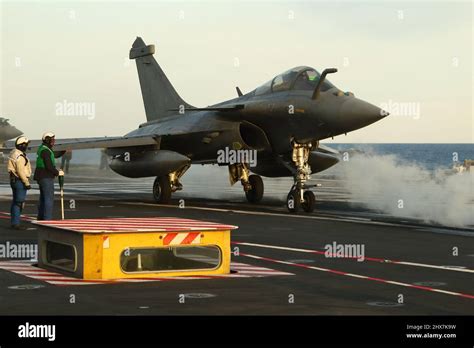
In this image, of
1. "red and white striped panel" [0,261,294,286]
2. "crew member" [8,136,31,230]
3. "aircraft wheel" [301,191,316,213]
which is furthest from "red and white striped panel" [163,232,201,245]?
"aircraft wheel" [301,191,316,213]

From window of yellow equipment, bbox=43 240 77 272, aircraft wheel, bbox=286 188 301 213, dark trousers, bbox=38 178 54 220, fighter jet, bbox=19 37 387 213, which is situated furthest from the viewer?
aircraft wheel, bbox=286 188 301 213

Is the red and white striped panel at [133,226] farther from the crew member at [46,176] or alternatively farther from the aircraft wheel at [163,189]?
the aircraft wheel at [163,189]

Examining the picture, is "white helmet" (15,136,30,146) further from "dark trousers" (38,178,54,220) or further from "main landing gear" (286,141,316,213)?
"main landing gear" (286,141,316,213)

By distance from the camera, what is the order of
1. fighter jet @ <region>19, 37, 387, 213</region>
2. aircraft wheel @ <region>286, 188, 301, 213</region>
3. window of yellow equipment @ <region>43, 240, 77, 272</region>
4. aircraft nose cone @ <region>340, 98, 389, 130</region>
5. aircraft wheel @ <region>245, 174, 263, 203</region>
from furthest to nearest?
aircraft wheel @ <region>245, 174, 263, 203</region> → aircraft wheel @ <region>286, 188, 301, 213</region> → fighter jet @ <region>19, 37, 387, 213</region> → aircraft nose cone @ <region>340, 98, 389, 130</region> → window of yellow equipment @ <region>43, 240, 77, 272</region>

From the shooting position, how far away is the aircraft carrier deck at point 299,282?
35.8ft

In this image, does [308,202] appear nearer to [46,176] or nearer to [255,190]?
[255,190]

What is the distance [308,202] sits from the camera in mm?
26906

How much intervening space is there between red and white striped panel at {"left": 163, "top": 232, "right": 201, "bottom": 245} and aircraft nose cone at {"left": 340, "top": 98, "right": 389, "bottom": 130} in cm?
1237

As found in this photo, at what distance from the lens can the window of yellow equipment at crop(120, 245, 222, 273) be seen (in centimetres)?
1468

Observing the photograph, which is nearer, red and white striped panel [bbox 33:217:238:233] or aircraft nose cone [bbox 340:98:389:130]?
red and white striped panel [bbox 33:217:238:233]

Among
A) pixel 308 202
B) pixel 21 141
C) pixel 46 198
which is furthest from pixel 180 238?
pixel 308 202

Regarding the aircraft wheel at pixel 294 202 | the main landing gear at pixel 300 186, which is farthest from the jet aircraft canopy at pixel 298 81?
the aircraft wheel at pixel 294 202

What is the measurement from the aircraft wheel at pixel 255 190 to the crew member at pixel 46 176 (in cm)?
1288
